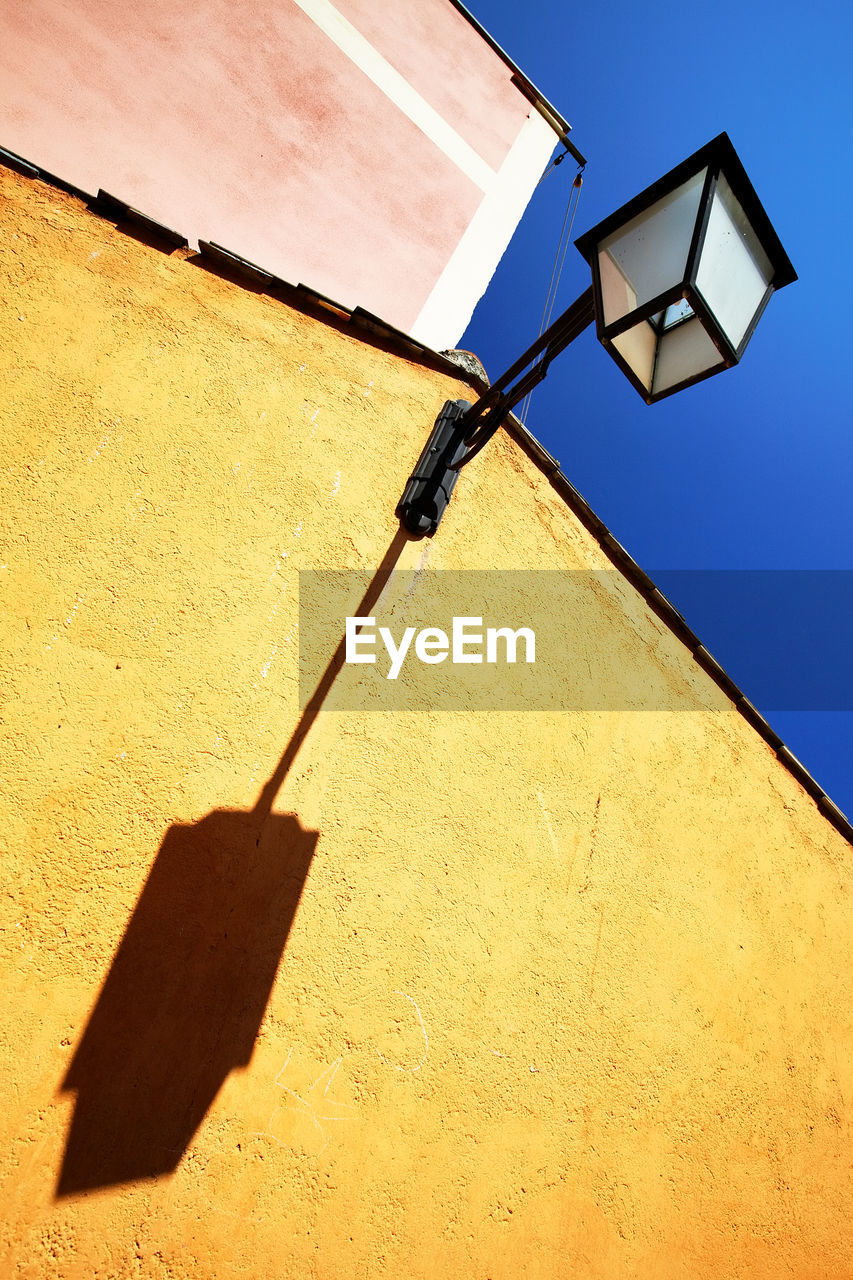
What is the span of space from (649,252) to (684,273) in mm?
243

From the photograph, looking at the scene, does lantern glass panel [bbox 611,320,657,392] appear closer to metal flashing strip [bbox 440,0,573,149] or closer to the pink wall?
the pink wall

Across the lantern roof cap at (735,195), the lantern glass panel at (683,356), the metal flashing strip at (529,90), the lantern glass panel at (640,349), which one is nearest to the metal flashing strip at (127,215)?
the lantern roof cap at (735,195)

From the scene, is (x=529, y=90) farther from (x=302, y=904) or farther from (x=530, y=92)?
(x=302, y=904)

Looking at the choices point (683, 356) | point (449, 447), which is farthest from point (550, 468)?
point (683, 356)

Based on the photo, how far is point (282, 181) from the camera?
460cm

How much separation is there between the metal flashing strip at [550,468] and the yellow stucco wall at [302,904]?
0.13 meters

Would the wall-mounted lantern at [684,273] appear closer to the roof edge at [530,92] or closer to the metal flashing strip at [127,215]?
the metal flashing strip at [127,215]

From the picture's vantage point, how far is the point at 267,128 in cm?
465

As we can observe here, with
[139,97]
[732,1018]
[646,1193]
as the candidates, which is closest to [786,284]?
[732,1018]

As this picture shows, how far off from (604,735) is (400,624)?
4.80ft

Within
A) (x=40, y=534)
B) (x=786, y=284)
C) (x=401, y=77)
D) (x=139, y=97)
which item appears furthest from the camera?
(x=401, y=77)

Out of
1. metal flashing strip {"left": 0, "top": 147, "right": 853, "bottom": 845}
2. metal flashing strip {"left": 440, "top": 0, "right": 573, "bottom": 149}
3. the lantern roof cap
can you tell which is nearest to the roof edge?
metal flashing strip {"left": 440, "top": 0, "right": 573, "bottom": 149}

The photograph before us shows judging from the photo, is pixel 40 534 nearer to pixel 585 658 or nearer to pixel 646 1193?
pixel 585 658

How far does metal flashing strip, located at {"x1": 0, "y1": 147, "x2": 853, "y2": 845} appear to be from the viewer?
293 cm
